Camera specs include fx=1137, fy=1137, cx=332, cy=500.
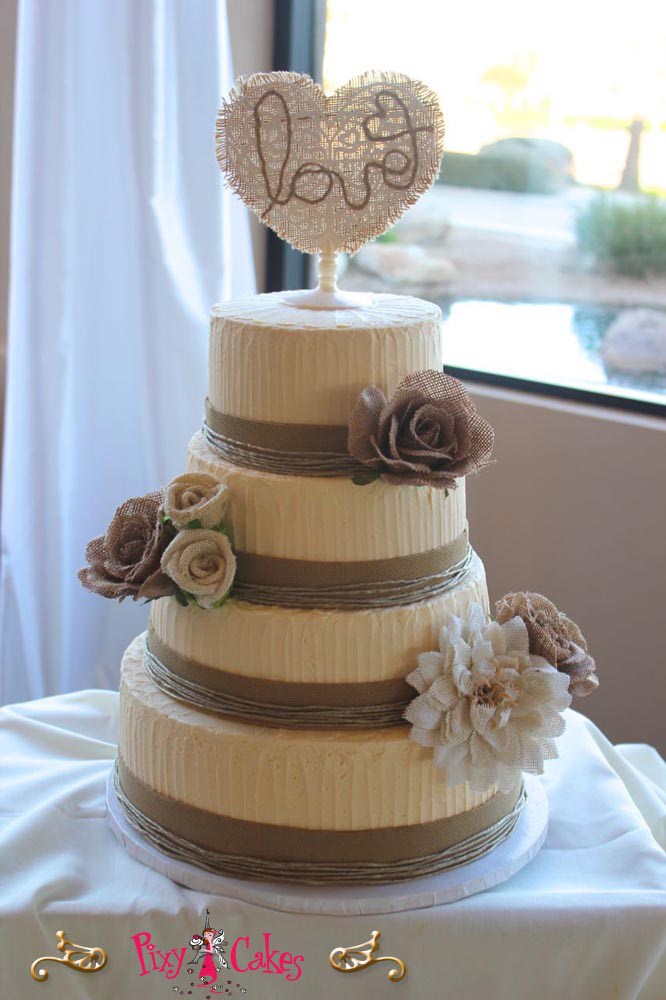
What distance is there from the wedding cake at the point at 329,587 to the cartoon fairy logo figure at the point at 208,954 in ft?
0.24

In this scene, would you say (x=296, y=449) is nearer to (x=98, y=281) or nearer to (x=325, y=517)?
(x=325, y=517)

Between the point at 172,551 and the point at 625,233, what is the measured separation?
1.24 meters

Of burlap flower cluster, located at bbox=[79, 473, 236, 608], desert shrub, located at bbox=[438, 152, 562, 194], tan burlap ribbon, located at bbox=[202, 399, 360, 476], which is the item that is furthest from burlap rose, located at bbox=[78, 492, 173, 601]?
desert shrub, located at bbox=[438, 152, 562, 194]

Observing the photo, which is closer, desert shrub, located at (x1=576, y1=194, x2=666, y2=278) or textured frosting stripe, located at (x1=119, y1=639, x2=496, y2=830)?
textured frosting stripe, located at (x1=119, y1=639, x2=496, y2=830)

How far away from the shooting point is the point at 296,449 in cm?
108

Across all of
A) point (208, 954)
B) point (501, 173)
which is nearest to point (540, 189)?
point (501, 173)

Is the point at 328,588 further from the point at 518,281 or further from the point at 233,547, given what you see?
the point at 518,281

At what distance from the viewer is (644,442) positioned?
1864 millimetres

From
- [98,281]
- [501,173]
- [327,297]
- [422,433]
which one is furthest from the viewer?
[501,173]

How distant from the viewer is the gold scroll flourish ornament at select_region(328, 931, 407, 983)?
1.03 metres

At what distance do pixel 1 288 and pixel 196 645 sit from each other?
4.35 feet

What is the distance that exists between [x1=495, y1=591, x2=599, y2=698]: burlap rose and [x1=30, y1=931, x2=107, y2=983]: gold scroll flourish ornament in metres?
0.50

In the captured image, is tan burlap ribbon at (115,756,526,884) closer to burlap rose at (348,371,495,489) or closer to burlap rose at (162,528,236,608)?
burlap rose at (162,528,236,608)

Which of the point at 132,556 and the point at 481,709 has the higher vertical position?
the point at 132,556
